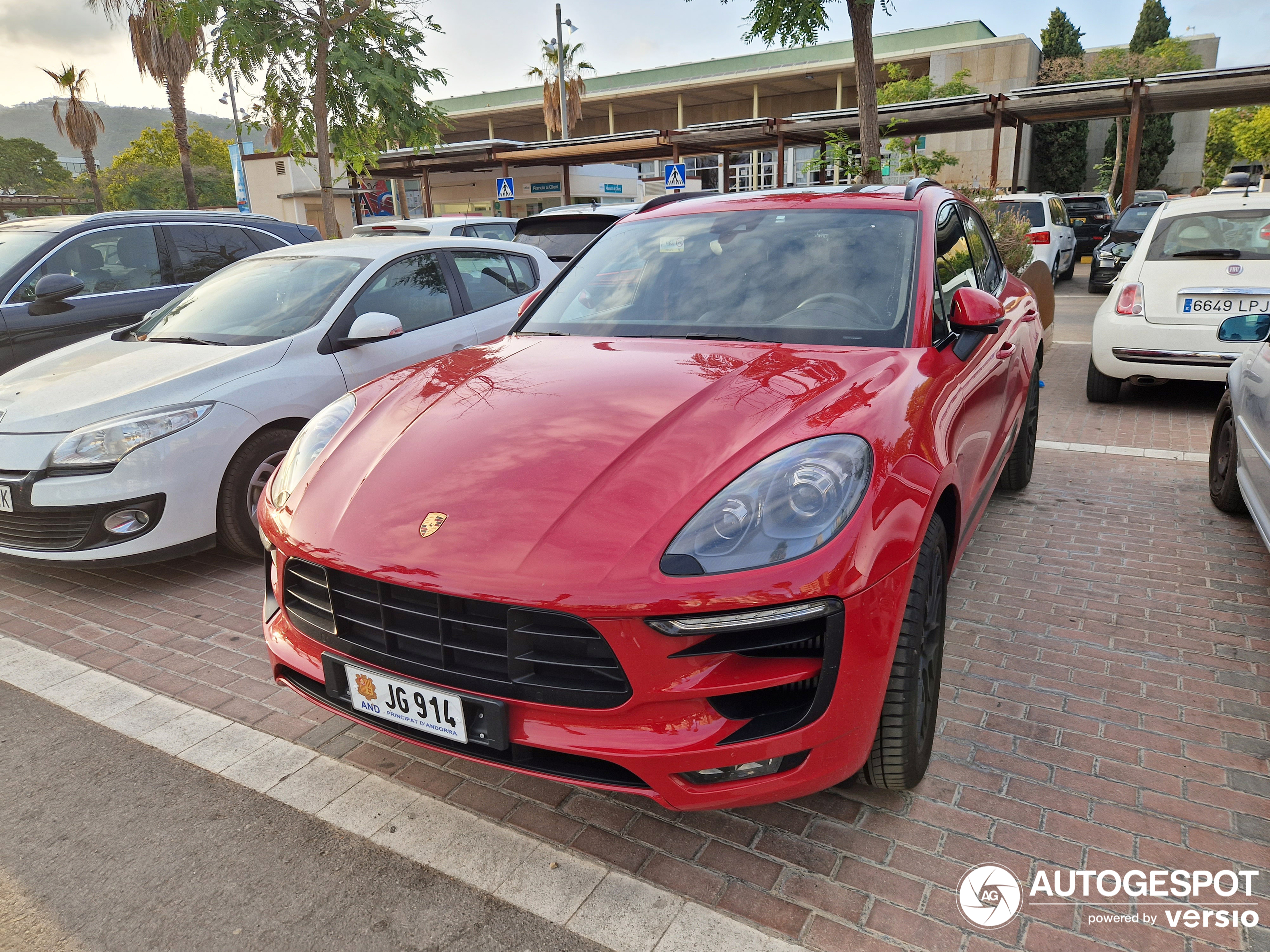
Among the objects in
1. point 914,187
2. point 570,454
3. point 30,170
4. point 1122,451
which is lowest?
point 1122,451

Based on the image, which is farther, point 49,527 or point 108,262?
point 108,262

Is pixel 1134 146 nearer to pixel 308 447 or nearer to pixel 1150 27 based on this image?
pixel 308 447

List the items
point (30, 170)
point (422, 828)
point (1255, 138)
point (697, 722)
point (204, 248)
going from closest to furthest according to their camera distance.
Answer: point (697, 722), point (422, 828), point (204, 248), point (1255, 138), point (30, 170)

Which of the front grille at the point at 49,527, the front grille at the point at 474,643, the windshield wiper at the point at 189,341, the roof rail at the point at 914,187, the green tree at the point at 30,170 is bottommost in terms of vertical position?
the front grille at the point at 49,527

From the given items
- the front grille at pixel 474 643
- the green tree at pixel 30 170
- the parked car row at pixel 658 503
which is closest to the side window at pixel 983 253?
the parked car row at pixel 658 503

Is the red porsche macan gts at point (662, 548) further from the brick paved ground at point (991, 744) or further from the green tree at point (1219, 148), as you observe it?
the green tree at point (1219, 148)

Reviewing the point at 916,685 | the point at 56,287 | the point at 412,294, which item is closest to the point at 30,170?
the point at 56,287

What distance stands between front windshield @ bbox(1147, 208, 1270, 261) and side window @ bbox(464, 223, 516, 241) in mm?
7309

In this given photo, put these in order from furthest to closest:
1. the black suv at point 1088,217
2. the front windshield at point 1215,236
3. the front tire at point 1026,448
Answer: the black suv at point 1088,217
the front windshield at point 1215,236
the front tire at point 1026,448

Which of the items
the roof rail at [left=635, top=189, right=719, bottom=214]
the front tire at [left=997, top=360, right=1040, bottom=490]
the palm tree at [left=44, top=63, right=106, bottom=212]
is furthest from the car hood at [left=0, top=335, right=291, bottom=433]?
the palm tree at [left=44, top=63, right=106, bottom=212]

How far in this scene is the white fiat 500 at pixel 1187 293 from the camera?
20.8 feet

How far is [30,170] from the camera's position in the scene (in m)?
61.3

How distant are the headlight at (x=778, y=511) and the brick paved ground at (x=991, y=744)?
2.90 ft

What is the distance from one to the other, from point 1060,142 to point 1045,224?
3471 cm
